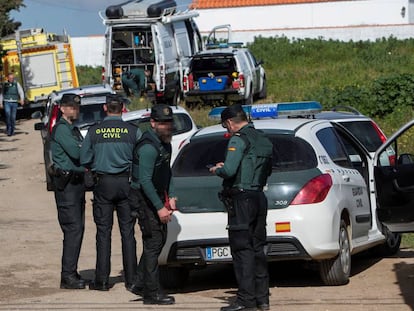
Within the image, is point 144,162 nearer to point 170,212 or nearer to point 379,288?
point 170,212

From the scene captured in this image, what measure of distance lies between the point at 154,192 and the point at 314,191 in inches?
60.6

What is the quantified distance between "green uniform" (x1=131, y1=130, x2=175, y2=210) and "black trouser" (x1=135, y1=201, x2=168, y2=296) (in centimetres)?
19

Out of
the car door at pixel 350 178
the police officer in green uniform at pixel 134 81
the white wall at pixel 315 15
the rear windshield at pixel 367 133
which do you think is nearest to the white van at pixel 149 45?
the police officer in green uniform at pixel 134 81

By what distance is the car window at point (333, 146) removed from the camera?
1063 centimetres

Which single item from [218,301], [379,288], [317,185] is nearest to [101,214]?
[218,301]

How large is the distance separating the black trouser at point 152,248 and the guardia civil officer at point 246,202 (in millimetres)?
748

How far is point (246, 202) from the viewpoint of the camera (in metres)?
8.90

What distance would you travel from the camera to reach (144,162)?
9.32 metres

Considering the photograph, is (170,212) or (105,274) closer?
(170,212)

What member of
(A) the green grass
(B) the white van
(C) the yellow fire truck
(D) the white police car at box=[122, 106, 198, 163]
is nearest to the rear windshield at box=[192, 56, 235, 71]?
(B) the white van

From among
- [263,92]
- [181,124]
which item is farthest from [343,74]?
[181,124]

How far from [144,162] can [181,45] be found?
22578mm

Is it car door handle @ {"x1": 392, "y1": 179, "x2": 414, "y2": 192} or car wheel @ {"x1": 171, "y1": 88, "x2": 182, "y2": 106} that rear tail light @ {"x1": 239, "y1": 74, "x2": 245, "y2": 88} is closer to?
car wheel @ {"x1": 171, "y1": 88, "x2": 182, "y2": 106}

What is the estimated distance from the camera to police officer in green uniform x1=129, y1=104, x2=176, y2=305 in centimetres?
932
